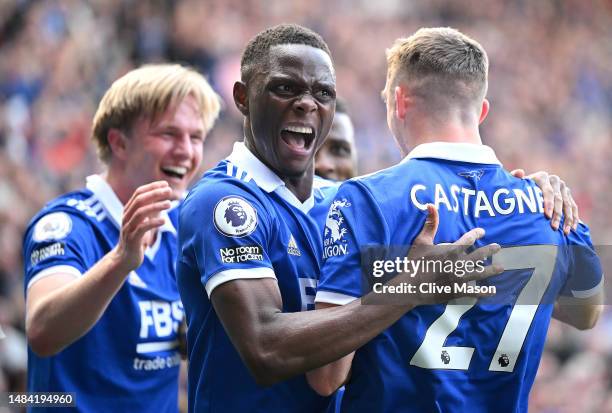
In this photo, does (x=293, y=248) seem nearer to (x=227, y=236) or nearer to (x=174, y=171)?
(x=227, y=236)

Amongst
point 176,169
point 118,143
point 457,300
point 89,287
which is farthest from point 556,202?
point 118,143

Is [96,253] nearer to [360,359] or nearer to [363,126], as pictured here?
[360,359]

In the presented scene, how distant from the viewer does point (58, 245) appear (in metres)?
4.16

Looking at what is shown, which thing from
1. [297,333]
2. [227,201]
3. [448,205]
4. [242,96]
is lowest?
[297,333]

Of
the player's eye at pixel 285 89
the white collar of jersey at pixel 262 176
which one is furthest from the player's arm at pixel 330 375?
the player's eye at pixel 285 89

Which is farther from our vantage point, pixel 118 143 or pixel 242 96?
pixel 118 143

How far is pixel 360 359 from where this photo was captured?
3078 mm

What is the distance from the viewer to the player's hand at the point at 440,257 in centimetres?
291

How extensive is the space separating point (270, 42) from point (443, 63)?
67 cm

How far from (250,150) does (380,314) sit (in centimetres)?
100

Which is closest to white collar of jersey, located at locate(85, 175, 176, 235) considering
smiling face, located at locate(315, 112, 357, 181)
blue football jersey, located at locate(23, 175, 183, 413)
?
blue football jersey, located at locate(23, 175, 183, 413)

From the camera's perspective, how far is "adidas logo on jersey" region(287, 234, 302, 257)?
3316mm

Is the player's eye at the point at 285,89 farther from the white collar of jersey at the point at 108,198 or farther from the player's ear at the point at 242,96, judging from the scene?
the white collar of jersey at the point at 108,198

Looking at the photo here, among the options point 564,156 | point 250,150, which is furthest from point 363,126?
point 250,150
